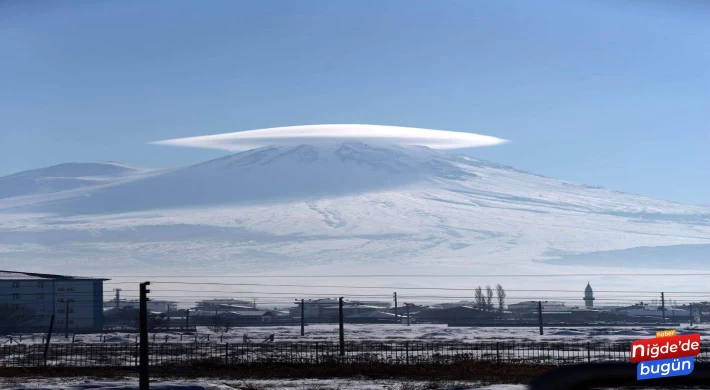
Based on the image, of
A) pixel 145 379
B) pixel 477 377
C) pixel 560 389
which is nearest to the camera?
pixel 560 389

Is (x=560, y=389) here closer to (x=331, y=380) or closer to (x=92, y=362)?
(x=331, y=380)

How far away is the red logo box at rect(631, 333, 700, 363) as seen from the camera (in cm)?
521

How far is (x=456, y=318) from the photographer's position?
175m

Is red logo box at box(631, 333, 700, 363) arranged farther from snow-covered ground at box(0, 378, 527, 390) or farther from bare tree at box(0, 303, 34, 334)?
bare tree at box(0, 303, 34, 334)

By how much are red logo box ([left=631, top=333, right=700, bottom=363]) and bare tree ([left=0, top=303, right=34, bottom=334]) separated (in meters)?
119

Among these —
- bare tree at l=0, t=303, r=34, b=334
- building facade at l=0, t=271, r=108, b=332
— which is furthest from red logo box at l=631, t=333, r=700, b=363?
building facade at l=0, t=271, r=108, b=332

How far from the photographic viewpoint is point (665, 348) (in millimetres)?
5320

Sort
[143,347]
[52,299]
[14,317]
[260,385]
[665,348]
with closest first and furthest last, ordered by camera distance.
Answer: [665,348] → [143,347] → [260,385] → [14,317] → [52,299]

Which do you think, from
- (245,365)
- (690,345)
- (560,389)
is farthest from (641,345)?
(245,365)

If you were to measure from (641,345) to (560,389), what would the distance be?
123 centimetres

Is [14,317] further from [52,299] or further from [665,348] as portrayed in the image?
[665,348]

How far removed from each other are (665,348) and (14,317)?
404 feet

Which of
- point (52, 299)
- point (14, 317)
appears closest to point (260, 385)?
point (14, 317)

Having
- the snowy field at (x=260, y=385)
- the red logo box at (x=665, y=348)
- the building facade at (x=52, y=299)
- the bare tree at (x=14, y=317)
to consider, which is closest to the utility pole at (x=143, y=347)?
the snowy field at (x=260, y=385)
